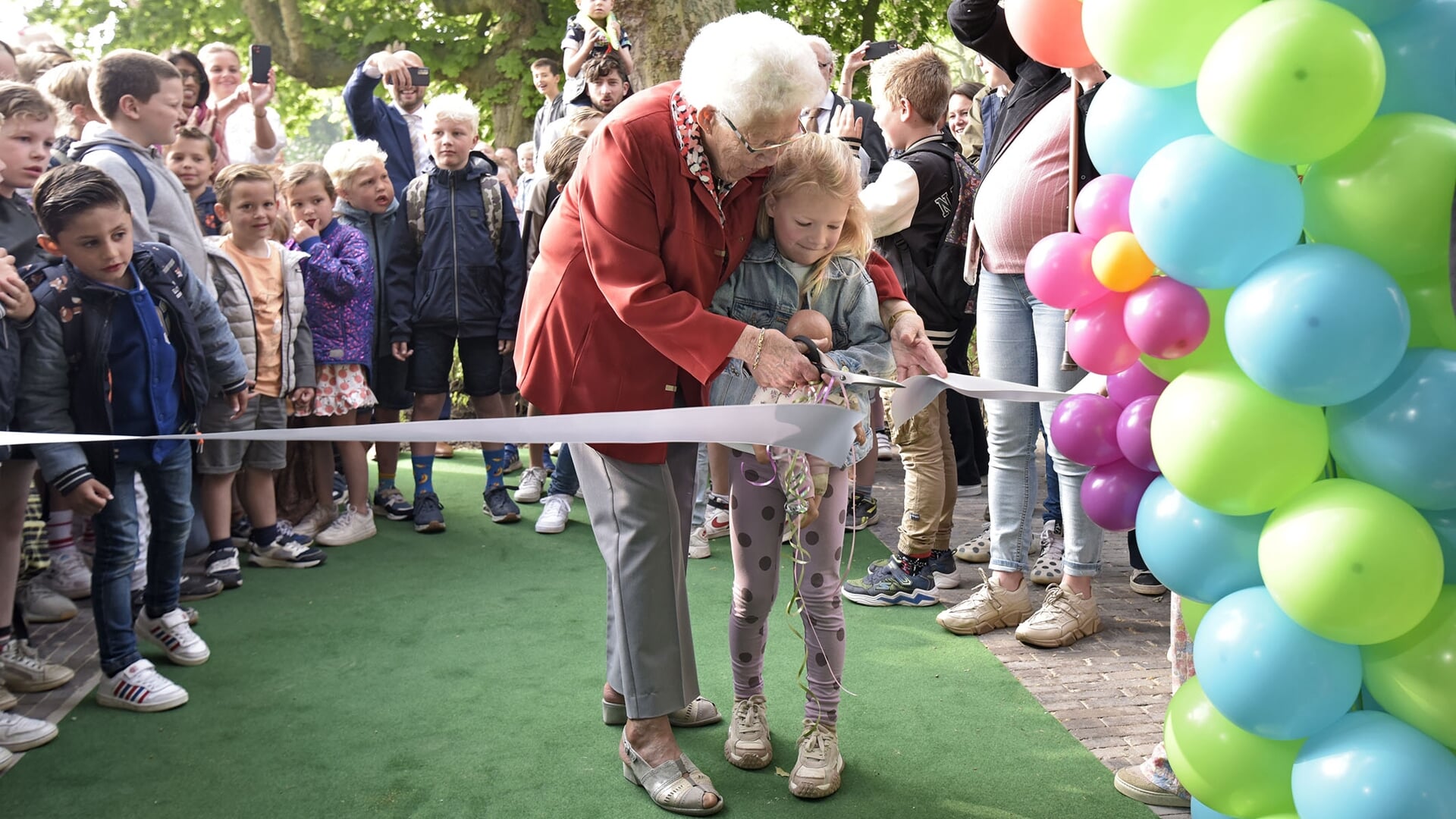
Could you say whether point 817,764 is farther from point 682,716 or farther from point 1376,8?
point 1376,8

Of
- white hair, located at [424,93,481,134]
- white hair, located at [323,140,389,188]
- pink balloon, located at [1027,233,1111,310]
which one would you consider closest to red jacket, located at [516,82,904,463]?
pink balloon, located at [1027,233,1111,310]

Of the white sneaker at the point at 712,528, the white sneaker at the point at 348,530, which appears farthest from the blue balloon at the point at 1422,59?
the white sneaker at the point at 348,530

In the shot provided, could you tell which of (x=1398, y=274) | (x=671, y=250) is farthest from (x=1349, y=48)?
(x=671, y=250)

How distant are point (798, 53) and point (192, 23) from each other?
1432 centimetres

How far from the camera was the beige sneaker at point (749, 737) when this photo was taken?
10.1ft

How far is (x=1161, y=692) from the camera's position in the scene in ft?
11.8

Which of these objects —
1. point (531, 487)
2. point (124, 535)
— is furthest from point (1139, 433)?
point (531, 487)

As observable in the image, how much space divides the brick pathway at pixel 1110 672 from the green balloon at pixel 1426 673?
117 cm

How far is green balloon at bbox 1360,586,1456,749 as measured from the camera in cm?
172

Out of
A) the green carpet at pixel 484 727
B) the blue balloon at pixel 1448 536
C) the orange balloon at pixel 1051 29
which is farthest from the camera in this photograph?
the green carpet at pixel 484 727

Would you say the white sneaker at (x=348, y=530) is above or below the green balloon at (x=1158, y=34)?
below

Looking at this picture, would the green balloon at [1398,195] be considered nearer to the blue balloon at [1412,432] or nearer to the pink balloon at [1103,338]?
the blue balloon at [1412,432]

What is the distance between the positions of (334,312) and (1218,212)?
173 inches

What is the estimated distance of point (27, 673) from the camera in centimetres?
363
